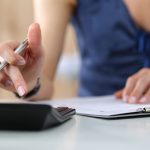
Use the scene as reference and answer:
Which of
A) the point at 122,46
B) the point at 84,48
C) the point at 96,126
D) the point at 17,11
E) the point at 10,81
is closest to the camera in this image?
the point at 96,126

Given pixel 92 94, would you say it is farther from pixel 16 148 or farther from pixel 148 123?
pixel 16 148

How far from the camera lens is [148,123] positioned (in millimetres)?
597

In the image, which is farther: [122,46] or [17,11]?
[17,11]

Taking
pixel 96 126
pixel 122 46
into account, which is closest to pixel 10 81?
pixel 96 126

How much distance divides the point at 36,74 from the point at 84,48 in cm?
51

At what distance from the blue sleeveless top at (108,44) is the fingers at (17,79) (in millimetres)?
588

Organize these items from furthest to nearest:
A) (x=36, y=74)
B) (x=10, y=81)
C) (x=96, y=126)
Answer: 1. (x=36, y=74)
2. (x=10, y=81)
3. (x=96, y=126)

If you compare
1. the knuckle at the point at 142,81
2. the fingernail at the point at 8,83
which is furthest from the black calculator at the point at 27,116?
the knuckle at the point at 142,81

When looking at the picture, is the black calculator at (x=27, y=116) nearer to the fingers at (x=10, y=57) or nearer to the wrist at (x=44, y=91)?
the fingers at (x=10, y=57)

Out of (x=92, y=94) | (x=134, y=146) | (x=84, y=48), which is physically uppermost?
(x=134, y=146)

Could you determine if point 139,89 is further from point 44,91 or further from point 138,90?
point 44,91

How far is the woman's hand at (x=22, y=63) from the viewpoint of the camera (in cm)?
67

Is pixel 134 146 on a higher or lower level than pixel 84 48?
higher

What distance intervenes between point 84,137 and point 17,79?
0.23 meters
